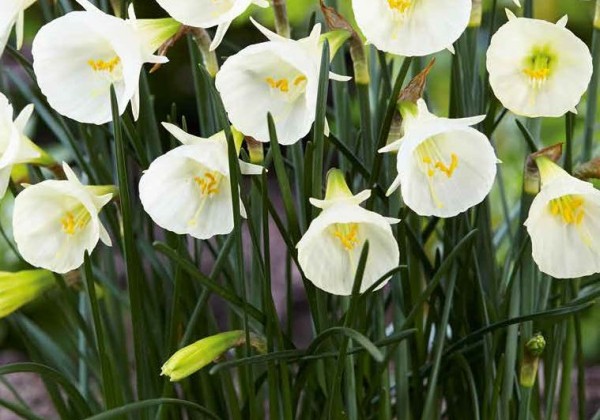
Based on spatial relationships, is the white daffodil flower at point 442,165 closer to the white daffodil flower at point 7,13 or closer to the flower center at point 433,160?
the flower center at point 433,160

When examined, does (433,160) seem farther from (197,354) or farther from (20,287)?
(20,287)

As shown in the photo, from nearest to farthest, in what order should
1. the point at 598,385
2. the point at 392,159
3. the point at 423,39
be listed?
the point at 423,39 < the point at 392,159 < the point at 598,385

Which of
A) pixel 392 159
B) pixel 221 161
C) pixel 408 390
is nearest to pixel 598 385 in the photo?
pixel 408 390

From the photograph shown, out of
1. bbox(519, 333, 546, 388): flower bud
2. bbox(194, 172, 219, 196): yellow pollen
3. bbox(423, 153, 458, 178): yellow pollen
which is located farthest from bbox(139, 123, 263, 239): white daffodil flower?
bbox(519, 333, 546, 388): flower bud

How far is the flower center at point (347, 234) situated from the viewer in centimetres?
53

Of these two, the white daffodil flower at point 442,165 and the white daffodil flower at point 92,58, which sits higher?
the white daffodil flower at point 92,58

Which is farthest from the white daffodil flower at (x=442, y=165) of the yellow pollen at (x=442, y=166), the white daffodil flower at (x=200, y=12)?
the white daffodil flower at (x=200, y=12)

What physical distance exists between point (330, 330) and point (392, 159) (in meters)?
0.14

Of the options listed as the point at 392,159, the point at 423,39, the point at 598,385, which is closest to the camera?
the point at 423,39

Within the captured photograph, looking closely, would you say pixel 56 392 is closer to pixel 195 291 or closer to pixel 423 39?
pixel 195 291

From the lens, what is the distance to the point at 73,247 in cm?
55

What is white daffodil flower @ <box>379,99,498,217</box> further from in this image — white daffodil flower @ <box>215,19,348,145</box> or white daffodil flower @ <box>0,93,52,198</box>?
white daffodil flower @ <box>0,93,52,198</box>

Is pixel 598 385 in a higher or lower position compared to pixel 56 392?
lower

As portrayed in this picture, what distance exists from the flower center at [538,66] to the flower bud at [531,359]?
167mm
